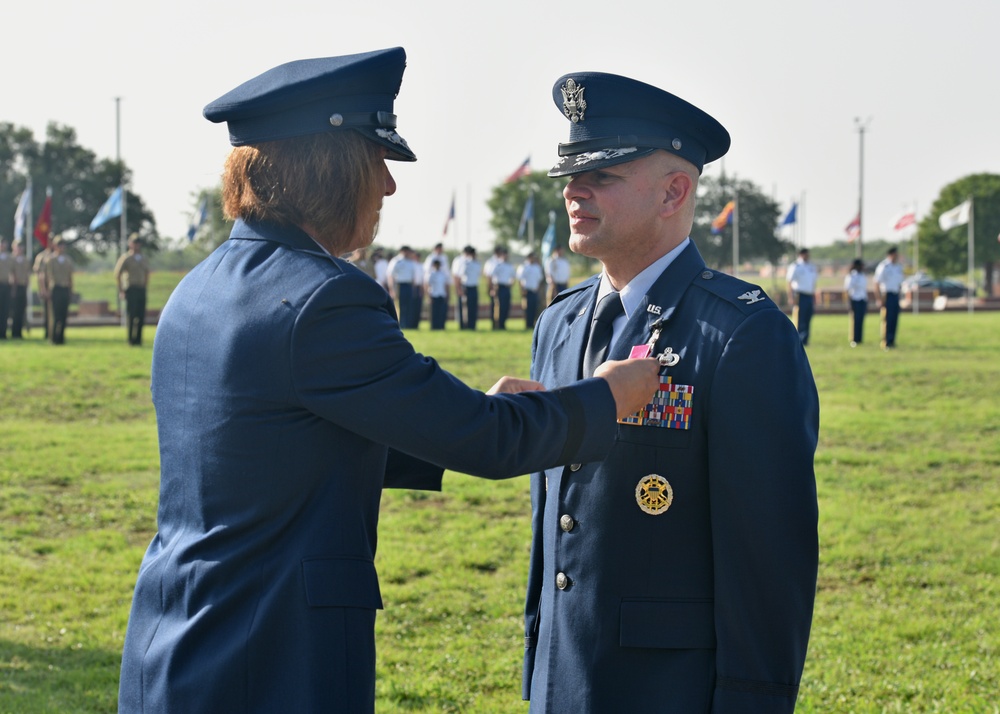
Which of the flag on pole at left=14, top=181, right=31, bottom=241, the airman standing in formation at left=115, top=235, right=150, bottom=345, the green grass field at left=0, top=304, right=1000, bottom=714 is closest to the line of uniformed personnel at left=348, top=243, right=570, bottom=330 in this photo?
the airman standing in formation at left=115, top=235, right=150, bottom=345

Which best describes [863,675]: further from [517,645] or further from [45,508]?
[45,508]

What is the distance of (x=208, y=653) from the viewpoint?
7.65 feet

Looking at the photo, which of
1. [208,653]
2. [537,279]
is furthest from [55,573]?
[537,279]

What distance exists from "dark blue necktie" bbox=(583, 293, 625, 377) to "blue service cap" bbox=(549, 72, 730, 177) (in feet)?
1.13

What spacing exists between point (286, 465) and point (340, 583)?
0.26m

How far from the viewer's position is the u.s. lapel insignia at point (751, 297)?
2.71 meters

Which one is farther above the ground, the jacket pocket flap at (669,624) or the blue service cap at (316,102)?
the blue service cap at (316,102)

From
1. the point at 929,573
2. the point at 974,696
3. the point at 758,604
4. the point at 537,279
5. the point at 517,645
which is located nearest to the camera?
the point at 758,604

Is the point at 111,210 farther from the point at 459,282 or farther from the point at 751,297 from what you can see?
the point at 751,297

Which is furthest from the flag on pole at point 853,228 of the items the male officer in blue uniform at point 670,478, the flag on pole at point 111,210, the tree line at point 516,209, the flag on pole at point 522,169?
the male officer in blue uniform at point 670,478

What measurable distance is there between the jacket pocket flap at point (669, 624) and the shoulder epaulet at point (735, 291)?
2.25 feet

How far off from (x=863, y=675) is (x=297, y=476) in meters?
3.65

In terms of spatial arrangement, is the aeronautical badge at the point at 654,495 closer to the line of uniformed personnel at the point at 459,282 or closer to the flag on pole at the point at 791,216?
the line of uniformed personnel at the point at 459,282

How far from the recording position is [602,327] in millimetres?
2977
